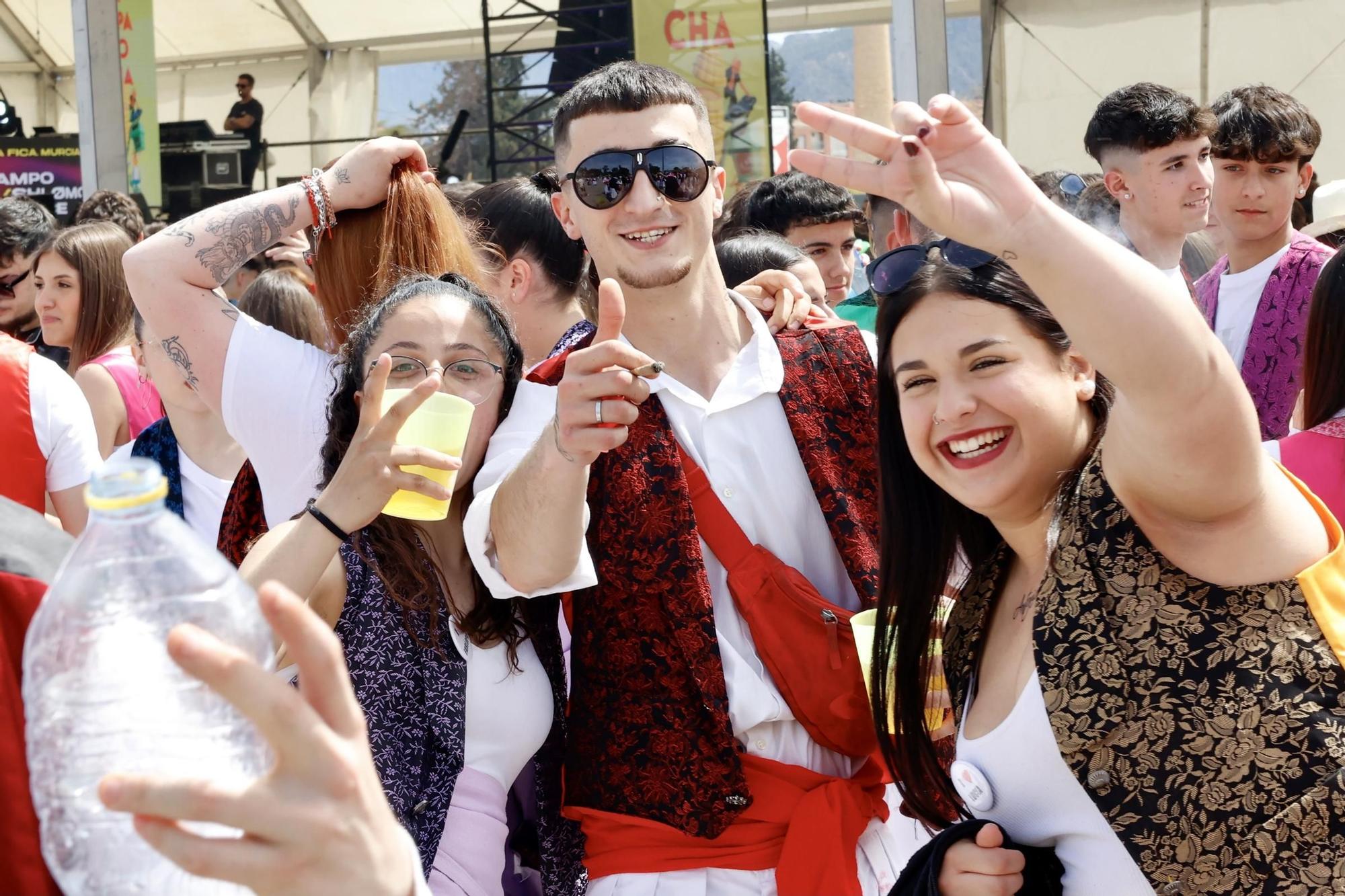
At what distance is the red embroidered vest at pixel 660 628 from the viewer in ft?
7.16

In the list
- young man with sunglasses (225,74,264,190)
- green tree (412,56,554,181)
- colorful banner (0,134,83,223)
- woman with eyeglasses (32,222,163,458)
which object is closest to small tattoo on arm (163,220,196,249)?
woman with eyeglasses (32,222,163,458)

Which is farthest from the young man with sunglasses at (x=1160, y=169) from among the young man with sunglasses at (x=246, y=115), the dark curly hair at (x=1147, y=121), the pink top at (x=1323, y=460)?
the young man with sunglasses at (x=246, y=115)

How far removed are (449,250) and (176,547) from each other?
1.72 metres

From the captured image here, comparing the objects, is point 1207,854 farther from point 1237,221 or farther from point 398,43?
point 398,43

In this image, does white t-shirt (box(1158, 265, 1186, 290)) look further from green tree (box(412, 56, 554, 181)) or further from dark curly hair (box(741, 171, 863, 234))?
green tree (box(412, 56, 554, 181))

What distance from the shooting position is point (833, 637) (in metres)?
2.24

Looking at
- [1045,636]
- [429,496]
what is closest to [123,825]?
[429,496]

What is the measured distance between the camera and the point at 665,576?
222cm

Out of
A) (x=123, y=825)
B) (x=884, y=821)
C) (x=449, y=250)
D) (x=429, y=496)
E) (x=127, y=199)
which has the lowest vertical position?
(x=884, y=821)

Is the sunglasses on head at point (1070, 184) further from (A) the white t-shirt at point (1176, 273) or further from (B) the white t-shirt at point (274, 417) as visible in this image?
(B) the white t-shirt at point (274, 417)

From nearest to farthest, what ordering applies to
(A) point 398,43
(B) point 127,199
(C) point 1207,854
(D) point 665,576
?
1. (C) point 1207,854
2. (D) point 665,576
3. (B) point 127,199
4. (A) point 398,43

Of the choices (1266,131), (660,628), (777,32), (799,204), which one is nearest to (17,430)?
(660,628)

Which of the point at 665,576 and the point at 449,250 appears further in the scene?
the point at 449,250

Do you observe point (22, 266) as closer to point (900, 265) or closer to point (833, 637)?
point (833, 637)
